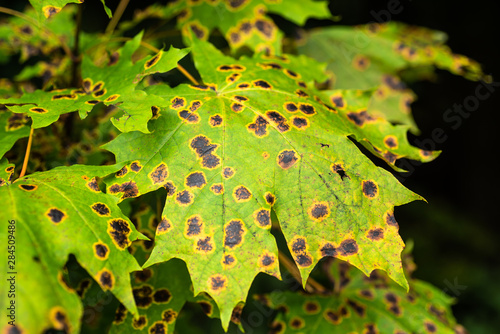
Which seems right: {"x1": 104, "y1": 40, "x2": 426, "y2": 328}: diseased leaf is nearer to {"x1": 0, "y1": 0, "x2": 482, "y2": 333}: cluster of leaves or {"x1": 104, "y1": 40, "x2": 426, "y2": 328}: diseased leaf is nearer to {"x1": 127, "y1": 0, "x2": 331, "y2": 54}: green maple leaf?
{"x1": 0, "y1": 0, "x2": 482, "y2": 333}: cluster of leaves

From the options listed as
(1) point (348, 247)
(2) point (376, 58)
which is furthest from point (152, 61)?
(2) point (376, 58)

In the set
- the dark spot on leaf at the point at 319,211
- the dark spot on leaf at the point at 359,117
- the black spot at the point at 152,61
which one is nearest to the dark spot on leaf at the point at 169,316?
the dark spot on leaf at the point at 319,211

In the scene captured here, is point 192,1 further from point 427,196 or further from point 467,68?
point 427,196

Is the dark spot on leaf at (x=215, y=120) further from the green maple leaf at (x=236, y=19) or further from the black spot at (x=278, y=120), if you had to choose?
the green maple leaf at (x=236, y=19)

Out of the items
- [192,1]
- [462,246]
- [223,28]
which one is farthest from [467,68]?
[462,246]

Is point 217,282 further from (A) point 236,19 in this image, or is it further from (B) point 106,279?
(A) point 236,19
